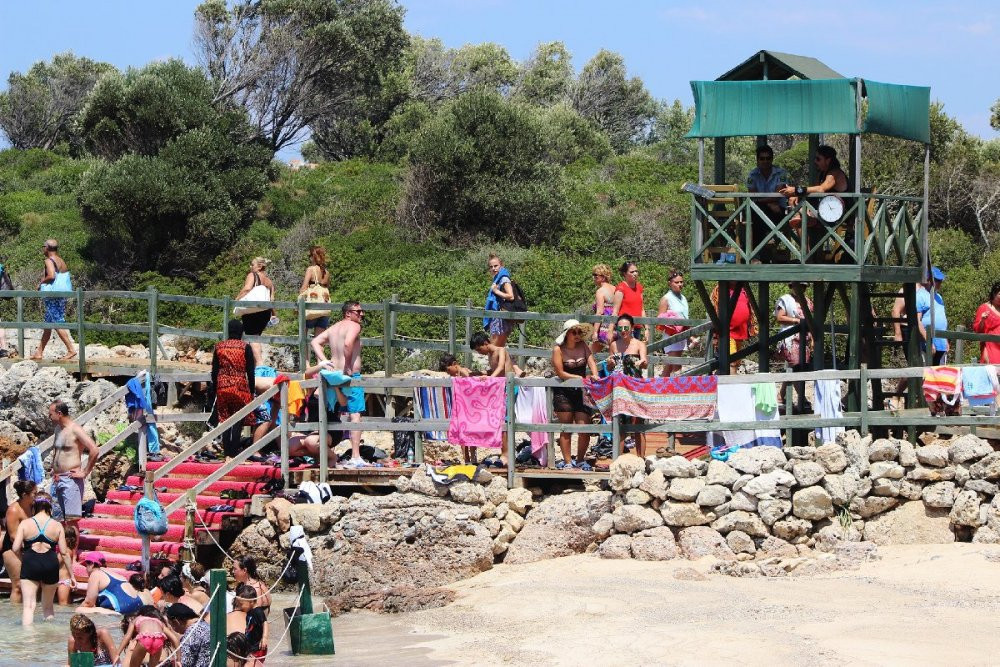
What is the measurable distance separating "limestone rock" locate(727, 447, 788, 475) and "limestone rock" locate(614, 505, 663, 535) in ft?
2.77

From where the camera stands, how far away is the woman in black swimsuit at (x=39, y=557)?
14.5 m

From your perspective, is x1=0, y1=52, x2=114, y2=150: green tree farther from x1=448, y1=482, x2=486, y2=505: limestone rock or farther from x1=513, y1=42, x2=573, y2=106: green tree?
x1=448, y1=482, x2=486, y2=505: limestone rock

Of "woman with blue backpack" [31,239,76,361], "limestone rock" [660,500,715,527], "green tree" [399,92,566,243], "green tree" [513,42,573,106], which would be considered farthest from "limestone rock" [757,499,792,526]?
"green tree" [513,42,573,106]

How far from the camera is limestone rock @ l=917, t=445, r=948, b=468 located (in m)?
13.8

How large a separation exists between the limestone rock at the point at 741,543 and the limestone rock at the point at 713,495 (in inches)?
12.6

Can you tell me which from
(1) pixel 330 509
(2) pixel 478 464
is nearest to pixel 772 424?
(2) pixel 478 464

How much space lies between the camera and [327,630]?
12.3 meters

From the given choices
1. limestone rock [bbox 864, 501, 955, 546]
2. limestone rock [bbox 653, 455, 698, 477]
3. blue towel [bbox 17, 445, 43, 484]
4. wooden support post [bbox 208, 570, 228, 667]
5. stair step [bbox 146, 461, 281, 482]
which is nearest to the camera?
wooden support post [bbox 208, 570, 228, 667]

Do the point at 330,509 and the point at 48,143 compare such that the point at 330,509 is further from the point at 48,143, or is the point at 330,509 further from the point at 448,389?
the point at 48,143

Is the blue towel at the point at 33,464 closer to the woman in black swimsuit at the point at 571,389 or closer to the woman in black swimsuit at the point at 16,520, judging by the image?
the woman in black swimsuit at the point at 16,520

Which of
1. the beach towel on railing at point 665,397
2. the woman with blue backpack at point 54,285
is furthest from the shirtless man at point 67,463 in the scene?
the beach towel on railing at point 665,397

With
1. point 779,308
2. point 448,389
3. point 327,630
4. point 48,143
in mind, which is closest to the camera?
point 327,630

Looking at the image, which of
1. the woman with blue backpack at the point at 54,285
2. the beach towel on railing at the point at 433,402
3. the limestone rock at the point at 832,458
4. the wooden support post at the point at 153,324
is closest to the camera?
the limestone rock at the point at 832,458

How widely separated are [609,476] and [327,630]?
339cm
